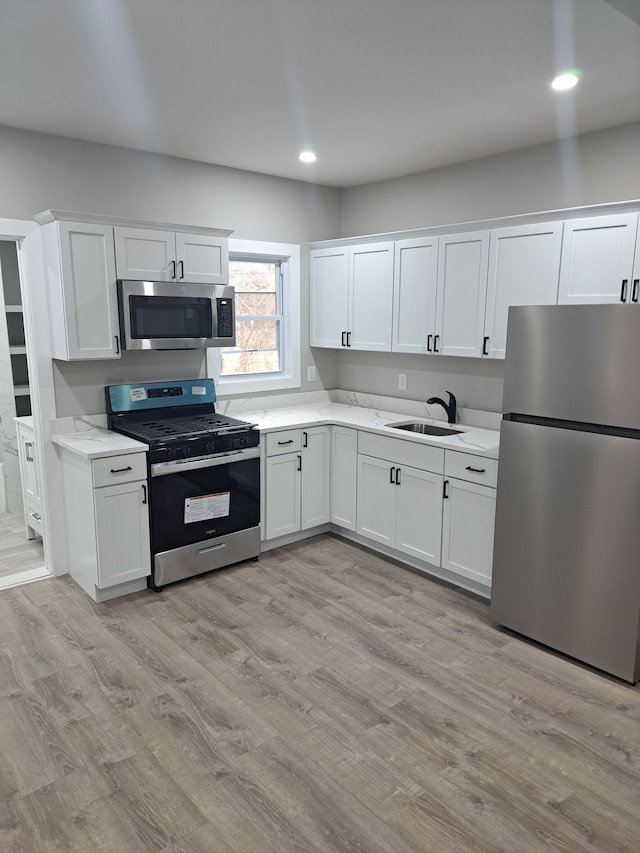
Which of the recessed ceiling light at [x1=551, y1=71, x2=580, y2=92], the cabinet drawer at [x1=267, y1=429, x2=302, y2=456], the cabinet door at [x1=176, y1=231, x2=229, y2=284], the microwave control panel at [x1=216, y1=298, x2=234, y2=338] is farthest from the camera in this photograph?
the cabinet drawer at [x1=267, y1=429, x2=302, y2=456]

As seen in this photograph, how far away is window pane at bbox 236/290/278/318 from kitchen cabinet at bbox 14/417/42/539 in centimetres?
172

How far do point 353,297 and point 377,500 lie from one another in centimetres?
156

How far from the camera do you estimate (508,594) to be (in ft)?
10.2

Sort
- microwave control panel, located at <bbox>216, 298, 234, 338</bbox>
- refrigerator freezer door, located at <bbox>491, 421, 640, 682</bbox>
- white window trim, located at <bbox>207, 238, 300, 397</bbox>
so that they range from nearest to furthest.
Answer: refrigerator freezer door, located at <bbox>491, 421, 640, 682</bbox> → microwave control panel, located at <bbox>216, 298, 234, 338</bbox> → white window trim, located at <bbox>207, 238, 300, 397</bbox>

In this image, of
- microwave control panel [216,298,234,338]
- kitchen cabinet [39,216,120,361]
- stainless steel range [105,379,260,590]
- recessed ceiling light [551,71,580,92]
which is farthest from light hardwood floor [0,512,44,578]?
recessed ceiling light [551,71,580,92]

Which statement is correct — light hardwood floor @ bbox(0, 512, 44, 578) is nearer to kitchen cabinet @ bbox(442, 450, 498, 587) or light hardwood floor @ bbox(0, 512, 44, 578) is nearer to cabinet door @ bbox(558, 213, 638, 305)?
kitchen cabinet @ bbox(442, 450, 498, 587)

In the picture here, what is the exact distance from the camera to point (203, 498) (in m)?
3.71

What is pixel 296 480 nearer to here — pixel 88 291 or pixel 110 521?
pixel 110 521

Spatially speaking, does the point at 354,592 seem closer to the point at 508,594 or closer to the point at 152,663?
the point at 508,594

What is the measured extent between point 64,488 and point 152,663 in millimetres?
1400

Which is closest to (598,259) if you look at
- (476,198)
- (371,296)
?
(476,198)

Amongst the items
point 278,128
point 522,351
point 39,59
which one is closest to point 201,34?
point 39,59

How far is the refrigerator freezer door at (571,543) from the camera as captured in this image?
8.66 ft

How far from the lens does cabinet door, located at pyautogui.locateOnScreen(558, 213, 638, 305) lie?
2.98 m
